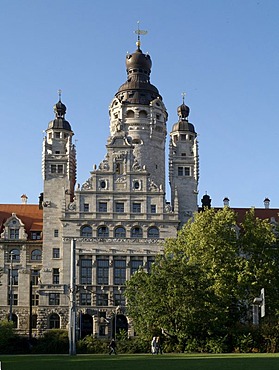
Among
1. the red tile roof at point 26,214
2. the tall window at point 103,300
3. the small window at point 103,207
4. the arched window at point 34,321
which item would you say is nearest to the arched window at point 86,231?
the small window at point 103,207

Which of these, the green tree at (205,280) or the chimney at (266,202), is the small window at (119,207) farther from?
Result: the chimney at (266,202)

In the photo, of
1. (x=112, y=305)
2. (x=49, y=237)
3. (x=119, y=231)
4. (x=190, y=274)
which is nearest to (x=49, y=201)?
(x=49, y=237)

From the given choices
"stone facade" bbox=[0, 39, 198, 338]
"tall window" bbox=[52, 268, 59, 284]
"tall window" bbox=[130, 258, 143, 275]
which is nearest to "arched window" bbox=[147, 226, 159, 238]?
"stone facade" bbox=[0, 39, 198, 338]

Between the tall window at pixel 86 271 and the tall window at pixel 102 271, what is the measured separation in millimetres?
927

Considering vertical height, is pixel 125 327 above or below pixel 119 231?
below

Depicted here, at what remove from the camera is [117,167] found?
84875 millimetres

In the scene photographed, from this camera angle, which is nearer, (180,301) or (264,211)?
(180,301)

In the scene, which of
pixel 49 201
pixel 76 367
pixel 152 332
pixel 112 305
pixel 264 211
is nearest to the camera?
pixel 76 367

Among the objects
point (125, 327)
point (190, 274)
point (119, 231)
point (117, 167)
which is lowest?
point (125, 327)

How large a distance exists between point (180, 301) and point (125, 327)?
850 inches

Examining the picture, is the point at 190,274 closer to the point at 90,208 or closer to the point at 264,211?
the point at 90,208

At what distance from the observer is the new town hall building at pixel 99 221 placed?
80.6m

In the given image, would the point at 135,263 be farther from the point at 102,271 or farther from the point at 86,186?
the point at 86,186

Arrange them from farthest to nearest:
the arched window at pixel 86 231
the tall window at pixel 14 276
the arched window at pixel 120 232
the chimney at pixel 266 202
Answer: the chimney at pixel 266 202
the tall window at pixel 14 276
the arched window at pixel 120 232
the arched window at pixel 86 231
